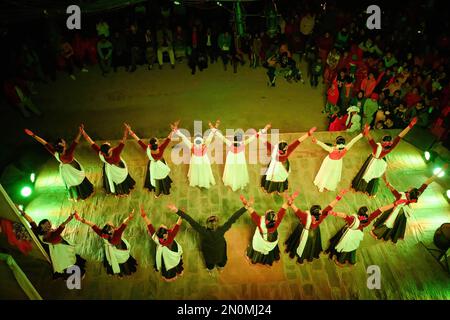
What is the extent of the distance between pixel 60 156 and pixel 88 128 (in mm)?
3123

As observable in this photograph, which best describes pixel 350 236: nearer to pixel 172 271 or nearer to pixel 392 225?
pixel 392 225

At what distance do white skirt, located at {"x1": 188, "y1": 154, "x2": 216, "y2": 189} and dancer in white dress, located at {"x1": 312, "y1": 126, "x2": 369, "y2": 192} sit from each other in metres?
2.28

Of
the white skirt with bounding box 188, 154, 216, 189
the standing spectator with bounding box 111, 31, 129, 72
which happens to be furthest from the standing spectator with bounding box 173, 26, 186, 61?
the white skirt with bounding box 188, 154, 216, 189

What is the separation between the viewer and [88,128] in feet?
32.9

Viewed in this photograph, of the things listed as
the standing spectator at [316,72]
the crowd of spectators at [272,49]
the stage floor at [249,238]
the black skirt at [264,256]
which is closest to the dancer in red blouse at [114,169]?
the stage floor at [249,238]

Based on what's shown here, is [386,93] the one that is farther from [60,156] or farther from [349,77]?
[60,156]

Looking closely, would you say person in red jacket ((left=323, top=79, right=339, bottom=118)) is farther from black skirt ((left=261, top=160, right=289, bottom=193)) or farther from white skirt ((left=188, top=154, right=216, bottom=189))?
white skirt ((left=188, top=154, right=216, bottom=189))

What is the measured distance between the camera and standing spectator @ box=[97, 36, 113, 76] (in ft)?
37.2

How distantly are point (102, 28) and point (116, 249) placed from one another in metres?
8.26

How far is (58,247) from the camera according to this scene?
6043mm

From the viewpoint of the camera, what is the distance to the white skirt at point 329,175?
748cm

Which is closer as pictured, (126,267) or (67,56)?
(126,267)

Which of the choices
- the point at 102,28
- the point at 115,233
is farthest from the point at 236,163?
the point at 102,28
